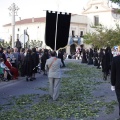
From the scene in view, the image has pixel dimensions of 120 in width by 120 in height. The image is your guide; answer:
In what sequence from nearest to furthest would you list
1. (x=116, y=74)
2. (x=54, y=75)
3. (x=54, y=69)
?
(x=116, y=74)
(x=54, y=75)
(x=54, y=69)

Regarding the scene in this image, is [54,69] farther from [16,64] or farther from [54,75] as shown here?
[16,64]

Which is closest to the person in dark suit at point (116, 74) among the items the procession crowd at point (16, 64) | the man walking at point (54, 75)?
the man walking at point (54, 75)

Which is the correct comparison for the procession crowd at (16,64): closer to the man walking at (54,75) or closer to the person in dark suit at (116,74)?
the man walking at (54,75)

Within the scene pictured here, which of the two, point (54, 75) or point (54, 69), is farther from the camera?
point (54, 69)

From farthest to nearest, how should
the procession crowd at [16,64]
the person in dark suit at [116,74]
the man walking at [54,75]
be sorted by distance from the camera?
1. the procession crowd at [16,64]
2. the man walking at [54,75]
3. the person in dark suit at [116,74]

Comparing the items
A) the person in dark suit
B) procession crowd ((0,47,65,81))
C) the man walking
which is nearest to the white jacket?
the man walking

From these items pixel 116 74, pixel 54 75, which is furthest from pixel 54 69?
pixel 116 74

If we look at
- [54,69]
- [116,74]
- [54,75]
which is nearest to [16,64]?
[54,69]

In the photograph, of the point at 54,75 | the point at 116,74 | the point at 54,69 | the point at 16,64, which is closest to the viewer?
the point at 116,74

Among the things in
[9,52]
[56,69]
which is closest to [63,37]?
[56,69]

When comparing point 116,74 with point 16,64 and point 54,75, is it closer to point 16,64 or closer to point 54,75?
point 54,75

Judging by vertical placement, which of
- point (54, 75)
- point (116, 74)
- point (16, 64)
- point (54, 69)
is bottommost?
point (16, 64)

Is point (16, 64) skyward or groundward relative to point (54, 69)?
groundward

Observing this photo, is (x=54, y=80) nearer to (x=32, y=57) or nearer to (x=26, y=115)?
(x=26, y=115)
